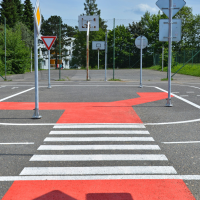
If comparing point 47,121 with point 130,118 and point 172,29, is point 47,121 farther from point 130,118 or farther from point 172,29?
point 172,29

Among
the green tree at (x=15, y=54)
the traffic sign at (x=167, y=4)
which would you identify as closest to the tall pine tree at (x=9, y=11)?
the green tree at (x=15, y=54)

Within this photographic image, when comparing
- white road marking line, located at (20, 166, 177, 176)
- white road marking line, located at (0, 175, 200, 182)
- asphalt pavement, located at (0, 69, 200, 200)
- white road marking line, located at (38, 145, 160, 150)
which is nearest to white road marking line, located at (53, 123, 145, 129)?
asphalt pavement, located at (0, 69, 200, 200)

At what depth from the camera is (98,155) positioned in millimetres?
4973

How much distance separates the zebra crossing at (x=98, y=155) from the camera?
4250 millimetres

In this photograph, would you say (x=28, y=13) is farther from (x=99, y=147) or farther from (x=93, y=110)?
(x=99, y=147)

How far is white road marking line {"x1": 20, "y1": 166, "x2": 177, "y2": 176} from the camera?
4.20 meters

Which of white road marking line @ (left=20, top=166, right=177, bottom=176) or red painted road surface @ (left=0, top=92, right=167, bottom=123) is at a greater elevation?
red painted road surface @ (left=0, top=92, right=167, bottom=123)

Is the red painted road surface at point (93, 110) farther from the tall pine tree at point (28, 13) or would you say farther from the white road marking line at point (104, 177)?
the tall pine tree at point (28, 13)

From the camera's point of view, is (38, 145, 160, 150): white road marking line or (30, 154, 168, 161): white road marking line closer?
(30, 154, 168, 161): white road marking line

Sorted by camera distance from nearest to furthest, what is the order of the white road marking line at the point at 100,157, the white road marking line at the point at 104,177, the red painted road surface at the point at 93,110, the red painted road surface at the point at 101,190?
the red painted road surface at the point at 101,190 → the white road marking line at the point at 104,177 → the white road marking line at the point at 100,157 → the red painted road surface at the point at 93,110

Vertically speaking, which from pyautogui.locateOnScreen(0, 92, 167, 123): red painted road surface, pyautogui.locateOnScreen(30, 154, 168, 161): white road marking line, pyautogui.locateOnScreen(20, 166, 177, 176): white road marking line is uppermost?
pyautogui.locateOnScreen(0, 92, 167, 123): red painted road surface

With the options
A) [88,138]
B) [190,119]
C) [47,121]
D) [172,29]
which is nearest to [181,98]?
[172,29]

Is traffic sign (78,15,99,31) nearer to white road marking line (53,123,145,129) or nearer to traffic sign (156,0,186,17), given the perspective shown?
traffic sign (156,0,186,17)

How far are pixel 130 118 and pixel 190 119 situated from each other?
1.57 metres
